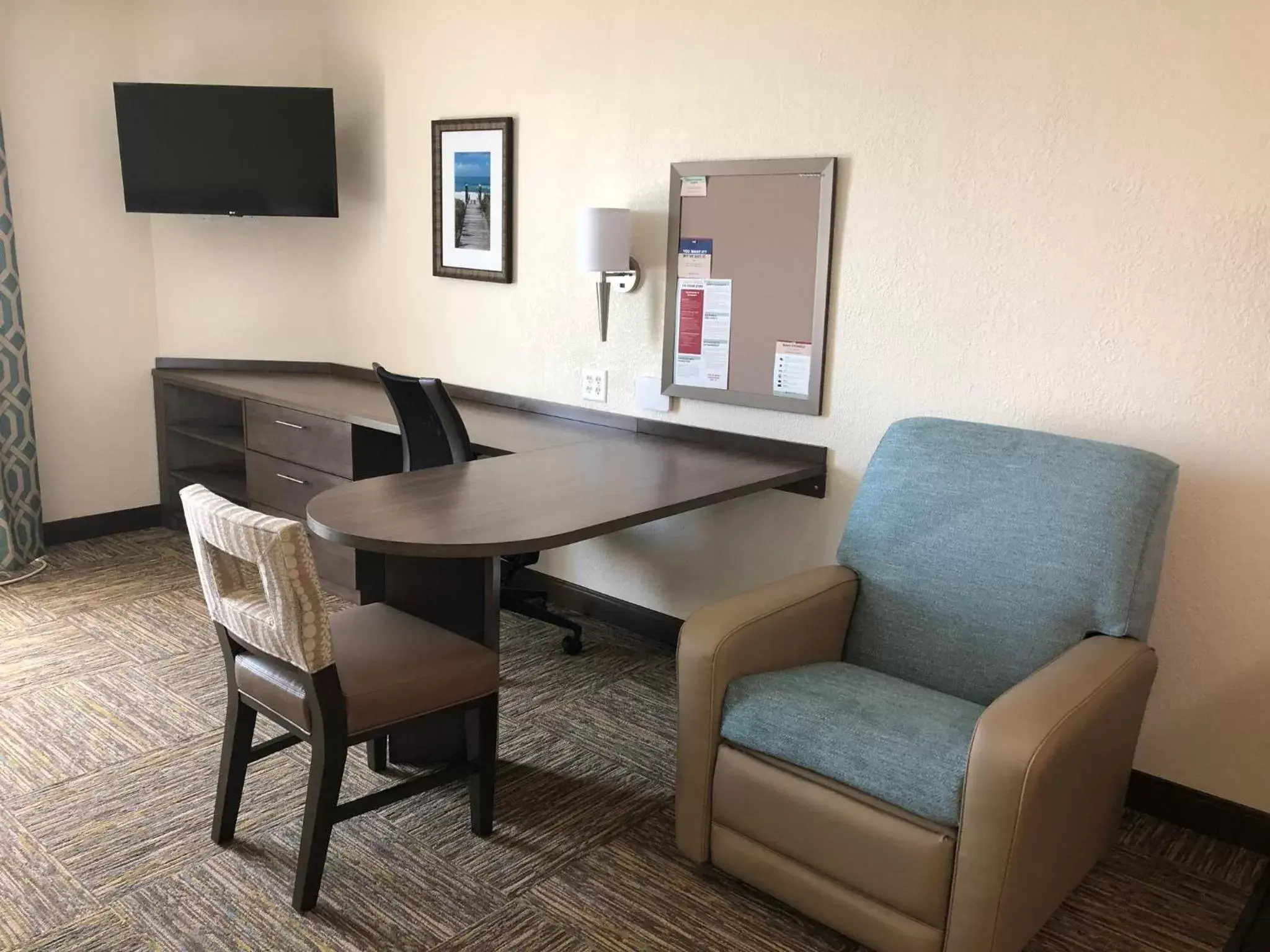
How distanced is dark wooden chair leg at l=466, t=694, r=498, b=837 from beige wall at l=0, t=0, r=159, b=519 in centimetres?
296

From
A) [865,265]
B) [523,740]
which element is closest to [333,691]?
[523,740]

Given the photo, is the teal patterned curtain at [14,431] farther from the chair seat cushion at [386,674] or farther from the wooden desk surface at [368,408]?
the chair seat cushion at [386,674]

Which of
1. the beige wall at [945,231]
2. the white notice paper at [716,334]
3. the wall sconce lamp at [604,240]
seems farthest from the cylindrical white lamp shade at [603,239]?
the white notice paper at [716,334]

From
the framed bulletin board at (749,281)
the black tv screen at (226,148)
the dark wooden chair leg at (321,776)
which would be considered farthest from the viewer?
the black tv screen at (226,148)

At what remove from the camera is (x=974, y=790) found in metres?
1.78

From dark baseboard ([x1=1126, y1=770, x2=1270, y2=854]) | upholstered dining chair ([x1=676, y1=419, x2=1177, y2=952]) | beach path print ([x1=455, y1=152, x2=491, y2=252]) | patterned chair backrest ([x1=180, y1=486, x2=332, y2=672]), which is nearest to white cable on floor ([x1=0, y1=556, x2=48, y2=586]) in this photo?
beach path print ([x1=455, y1=152, x2=491, y2=252])

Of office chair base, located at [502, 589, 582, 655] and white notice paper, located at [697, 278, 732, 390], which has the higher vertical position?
white notice paper, located at [697, 278, 732, 390]

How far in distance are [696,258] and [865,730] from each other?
1689 mm

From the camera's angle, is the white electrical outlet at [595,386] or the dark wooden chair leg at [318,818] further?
the white electrical outlet at [595,386]

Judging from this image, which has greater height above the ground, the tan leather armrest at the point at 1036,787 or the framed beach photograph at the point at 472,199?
the framed beach photograph at the point at 472,199

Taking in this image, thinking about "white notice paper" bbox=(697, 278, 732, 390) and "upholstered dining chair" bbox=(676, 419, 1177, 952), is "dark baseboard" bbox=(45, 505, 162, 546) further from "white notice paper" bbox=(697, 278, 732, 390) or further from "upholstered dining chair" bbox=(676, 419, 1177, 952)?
"upholstered dining chair" bbox=(676, 419, 1177, 952)

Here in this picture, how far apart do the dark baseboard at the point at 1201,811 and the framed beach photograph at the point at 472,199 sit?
2.61m

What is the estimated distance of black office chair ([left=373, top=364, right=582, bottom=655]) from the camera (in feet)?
10.0

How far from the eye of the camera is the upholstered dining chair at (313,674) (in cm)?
192
